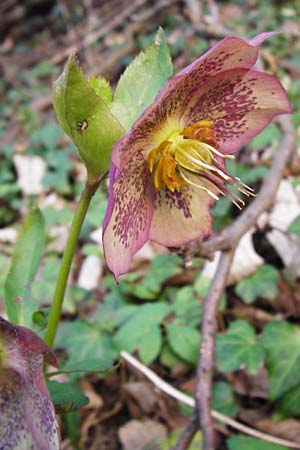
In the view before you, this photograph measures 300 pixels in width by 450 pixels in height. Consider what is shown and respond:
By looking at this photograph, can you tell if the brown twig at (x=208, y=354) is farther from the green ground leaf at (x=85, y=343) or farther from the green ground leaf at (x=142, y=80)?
the green ground leaf at (x=142, y=80)

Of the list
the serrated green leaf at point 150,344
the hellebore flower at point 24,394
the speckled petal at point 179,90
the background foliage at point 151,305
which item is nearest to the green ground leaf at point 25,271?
the background foliage at point 151,305

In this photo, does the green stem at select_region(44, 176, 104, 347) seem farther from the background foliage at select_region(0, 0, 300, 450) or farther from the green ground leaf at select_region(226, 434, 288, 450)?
the green ground leaf at select_region(226, 434, 288, 450)

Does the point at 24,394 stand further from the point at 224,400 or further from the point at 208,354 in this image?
the point at 224,400

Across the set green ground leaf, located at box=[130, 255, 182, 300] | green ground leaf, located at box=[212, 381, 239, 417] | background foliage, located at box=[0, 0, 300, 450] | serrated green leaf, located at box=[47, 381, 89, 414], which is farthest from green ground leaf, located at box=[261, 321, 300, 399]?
serrated green leaf, located at box=[47, 381, 89, 414]

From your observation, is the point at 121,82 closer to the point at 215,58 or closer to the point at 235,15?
the point at 215,58

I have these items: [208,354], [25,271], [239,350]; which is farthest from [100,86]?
[239,350]

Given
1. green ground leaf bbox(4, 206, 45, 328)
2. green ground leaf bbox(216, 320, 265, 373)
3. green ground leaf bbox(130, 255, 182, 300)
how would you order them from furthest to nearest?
green ground leaf bbox(130, 255, 182, 300) → green ground leaf bbox(216, 320, 265, 373) → green ground leaf bbox(4, 206, 45, 328)

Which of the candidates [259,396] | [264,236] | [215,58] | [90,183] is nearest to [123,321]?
[259,396]
